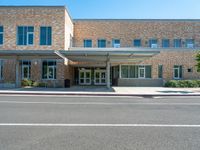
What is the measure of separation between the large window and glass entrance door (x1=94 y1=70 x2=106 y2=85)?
4455mm

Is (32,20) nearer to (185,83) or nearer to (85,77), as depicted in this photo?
(85,77)

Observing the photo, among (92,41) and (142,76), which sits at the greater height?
(92,41)

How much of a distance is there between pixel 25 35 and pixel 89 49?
782cm

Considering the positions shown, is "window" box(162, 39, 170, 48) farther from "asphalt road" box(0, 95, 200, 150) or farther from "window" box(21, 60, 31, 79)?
"asphalt road" box(0, 95, 200, 150)

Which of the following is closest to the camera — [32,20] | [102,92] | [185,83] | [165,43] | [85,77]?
[102,92]

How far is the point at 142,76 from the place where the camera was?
110 ft

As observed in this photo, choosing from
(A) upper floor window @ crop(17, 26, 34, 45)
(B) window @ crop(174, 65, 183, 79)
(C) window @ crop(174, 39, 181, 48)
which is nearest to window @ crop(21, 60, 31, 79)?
(A) upper floor window @ crop(17, 26, 34, 45)

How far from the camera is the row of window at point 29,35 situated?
29.3 m

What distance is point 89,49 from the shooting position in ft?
98.8

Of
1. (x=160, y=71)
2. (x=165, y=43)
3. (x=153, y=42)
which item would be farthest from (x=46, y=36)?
(x=165, y=43)

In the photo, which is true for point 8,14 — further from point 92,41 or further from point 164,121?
point 164,121

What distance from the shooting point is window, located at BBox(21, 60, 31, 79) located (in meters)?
29.5
